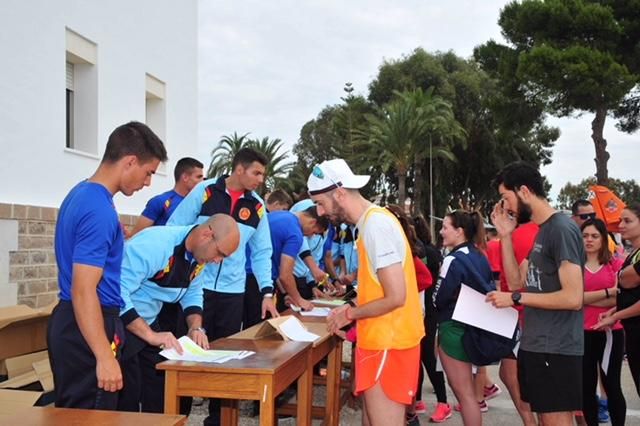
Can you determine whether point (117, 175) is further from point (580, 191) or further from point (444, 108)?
point (580, 191)

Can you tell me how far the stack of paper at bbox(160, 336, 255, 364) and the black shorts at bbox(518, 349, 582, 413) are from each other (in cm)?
148

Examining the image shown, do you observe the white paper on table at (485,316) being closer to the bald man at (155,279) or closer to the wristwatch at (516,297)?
the wristwatch at (516,297)

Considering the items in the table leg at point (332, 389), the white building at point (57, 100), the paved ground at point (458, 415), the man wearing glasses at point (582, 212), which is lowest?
the paved ground at point (458, 415)

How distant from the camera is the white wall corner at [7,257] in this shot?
6.70 metres

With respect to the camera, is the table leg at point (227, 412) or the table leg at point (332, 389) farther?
the table leg at point (332, 389)

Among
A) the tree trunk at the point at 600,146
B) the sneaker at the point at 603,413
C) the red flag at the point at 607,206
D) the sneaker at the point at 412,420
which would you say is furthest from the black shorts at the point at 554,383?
the tree trunk at the point at 600,146

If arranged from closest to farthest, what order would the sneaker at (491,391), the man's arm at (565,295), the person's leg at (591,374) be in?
the man's arm at (565,295) → the person's leg at (591,374) → the sneaker at (491,391)

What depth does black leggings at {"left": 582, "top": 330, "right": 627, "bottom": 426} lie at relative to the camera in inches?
179

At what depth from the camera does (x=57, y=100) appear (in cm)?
763

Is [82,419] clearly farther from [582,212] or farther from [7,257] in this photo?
[582,212]

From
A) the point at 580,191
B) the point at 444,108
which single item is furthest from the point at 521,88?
the point at 580,191

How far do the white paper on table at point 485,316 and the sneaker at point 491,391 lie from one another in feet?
8.66

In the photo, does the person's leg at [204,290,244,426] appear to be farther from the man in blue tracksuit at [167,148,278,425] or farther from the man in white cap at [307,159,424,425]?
the man in white cap at [307,159,424,425]

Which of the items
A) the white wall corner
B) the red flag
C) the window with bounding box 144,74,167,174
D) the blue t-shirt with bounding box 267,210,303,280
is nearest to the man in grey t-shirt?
the blue t-shirt with bounding box 267,210,303,280
